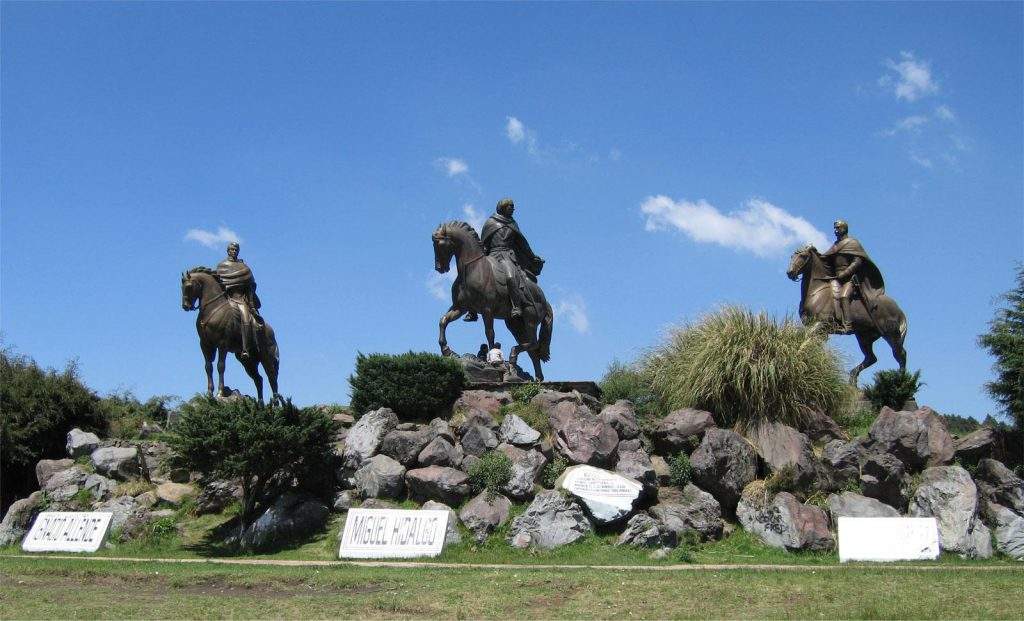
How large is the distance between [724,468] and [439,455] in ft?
17.4

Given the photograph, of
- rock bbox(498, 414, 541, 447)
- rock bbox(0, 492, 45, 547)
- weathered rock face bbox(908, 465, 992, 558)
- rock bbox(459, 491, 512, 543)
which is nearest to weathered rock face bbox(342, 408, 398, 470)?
rock bbox(498, 414, 541, 447)

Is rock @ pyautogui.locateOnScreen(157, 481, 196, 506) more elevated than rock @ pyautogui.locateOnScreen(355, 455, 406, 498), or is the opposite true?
rock @ pyautogui.locateOnScreen(355, 455, 406, 498)

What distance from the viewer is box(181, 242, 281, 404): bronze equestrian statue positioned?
22781mm

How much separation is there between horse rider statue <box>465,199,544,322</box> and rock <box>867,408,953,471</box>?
817cm

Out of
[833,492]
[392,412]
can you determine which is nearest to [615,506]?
[833,492]

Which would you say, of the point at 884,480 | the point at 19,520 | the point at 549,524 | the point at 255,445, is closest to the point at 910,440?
the point at 884,480

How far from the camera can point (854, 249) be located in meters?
21.8

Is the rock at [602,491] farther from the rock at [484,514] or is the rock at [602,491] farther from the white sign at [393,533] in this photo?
the white sign at [393,533]

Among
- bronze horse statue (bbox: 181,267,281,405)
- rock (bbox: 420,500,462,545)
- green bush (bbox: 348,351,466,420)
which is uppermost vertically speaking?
bronze horse statue (bbox: 181,267,281,405)

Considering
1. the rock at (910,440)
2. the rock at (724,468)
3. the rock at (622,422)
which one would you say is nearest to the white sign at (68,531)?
the rock at (622,422)

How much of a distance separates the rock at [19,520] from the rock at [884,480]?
1649 centimetres

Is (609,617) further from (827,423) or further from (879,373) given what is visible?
(879,373)

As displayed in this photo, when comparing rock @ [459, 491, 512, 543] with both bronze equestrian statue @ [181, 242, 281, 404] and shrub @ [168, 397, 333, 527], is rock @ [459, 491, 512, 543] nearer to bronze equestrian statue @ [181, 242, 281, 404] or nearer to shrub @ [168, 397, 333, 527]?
shrub @ [168, 397, 333, 527]

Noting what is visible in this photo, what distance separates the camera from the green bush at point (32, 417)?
22531 millimetres
